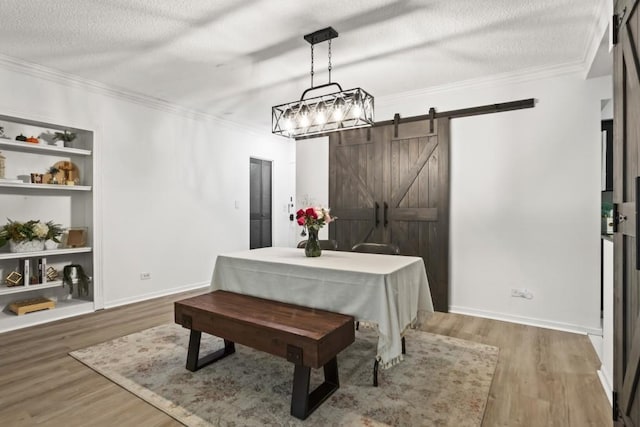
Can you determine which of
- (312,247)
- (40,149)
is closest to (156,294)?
(40,149)

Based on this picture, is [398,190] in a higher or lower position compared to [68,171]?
lower

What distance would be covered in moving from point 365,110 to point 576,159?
7.41 ft

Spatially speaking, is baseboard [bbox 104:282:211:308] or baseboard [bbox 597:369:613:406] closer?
baseboard [bbox 597:369:613:406]

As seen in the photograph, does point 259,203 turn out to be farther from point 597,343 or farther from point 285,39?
point 597,343

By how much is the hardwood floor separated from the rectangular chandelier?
2153mm

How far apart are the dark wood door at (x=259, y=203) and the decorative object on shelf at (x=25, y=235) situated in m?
3.11

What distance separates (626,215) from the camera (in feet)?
5.41

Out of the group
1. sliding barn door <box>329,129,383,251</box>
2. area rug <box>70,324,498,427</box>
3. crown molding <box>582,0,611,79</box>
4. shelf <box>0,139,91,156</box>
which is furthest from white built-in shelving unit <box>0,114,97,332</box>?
crown molding <box>582,0,611,79</box>

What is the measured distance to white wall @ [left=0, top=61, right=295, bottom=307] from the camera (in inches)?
148

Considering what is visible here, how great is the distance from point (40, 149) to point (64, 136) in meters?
0.31

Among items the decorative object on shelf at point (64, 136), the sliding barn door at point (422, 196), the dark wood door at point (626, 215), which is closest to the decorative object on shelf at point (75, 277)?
the decorative object on shelf at point (64, 136)

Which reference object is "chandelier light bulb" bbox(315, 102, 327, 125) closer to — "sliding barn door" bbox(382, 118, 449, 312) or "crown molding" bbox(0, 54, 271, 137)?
"sliding barn door" bbox(382, 118, 449, 312)

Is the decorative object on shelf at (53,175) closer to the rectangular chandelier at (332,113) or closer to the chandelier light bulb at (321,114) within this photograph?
the rectangular chandelier at (332,113)

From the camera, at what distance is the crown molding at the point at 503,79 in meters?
3.44
